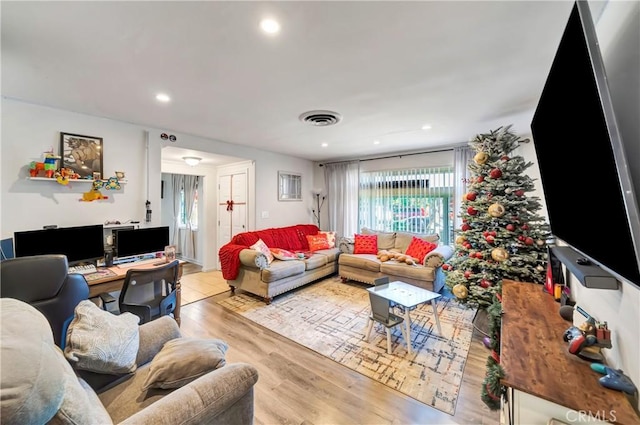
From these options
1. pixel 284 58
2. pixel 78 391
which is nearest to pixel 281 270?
pixel 284 58

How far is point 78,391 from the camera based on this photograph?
824mm

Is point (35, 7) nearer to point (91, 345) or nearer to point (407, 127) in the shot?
point (91, 345)

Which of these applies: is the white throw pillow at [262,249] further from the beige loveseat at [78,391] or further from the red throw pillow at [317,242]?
the beige loveseat at [78,391]

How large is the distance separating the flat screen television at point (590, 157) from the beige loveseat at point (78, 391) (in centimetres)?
149

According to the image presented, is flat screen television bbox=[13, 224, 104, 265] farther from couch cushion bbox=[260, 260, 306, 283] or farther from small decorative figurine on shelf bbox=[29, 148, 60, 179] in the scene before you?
couch cushion bbox=[260, 260, 306, 283]

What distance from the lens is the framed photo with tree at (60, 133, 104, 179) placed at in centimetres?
262

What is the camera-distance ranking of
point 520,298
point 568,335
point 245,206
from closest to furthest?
point 568,335
point 520,298
point 245,206

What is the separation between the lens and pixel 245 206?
483 cm

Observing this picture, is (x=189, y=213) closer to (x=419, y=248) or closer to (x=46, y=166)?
(x=46, y=166)

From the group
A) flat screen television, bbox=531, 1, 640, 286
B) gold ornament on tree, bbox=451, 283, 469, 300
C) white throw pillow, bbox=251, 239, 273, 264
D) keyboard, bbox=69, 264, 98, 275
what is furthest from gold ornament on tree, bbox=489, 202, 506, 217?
keyboard, bbox=69, 264, 98, 275

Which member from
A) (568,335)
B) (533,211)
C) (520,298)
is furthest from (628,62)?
(533,211)

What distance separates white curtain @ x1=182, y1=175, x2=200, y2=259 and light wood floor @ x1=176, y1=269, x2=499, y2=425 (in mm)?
3654

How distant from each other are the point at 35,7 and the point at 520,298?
3.45 m

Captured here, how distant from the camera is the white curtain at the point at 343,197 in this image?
5516 millimetres
